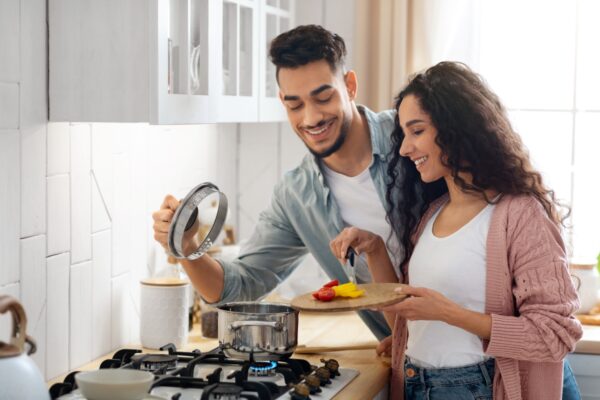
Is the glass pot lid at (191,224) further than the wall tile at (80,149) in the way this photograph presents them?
No

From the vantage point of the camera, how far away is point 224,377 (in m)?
2.14

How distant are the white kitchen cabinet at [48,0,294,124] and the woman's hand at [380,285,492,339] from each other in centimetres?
61

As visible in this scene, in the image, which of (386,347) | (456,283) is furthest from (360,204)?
(456,283)

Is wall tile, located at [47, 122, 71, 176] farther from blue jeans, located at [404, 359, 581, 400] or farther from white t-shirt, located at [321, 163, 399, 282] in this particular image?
blue jeans, located at [404, 359, 581, 400]

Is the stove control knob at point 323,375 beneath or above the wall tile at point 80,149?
beneath

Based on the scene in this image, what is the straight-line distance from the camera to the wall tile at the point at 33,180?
2.04m

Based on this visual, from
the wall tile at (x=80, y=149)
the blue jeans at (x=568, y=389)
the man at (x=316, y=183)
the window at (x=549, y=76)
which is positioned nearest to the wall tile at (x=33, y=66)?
the wall tile at (x=80, y=149)

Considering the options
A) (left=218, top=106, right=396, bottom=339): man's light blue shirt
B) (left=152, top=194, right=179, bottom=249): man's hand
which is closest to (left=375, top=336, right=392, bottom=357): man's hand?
(left=218, top=106, right=396, bottom=339): man's light blue shirt

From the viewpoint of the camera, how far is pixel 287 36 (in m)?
2.43

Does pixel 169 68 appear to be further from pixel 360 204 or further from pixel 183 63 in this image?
pixel 360 204

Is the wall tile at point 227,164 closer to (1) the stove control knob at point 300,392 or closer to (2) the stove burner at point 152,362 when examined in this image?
(2) the stove burner at point 152,362

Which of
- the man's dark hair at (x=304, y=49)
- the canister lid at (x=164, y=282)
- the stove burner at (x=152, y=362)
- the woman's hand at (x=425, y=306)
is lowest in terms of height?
the stove burner at (x=152, y=362)

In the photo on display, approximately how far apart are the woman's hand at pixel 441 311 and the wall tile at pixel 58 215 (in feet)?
2.43

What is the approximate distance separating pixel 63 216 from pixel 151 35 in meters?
0.49
